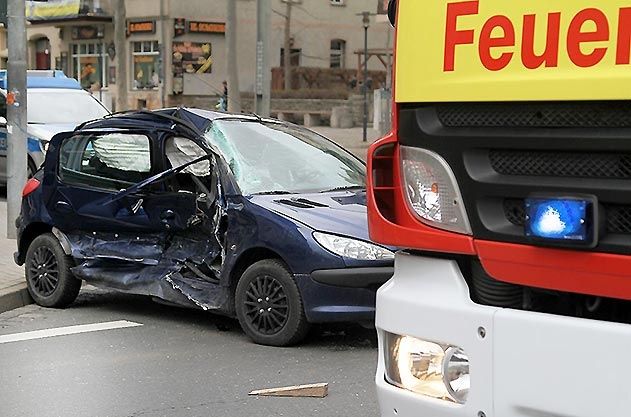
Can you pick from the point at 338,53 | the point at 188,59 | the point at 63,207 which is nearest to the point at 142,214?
the point at 63,207

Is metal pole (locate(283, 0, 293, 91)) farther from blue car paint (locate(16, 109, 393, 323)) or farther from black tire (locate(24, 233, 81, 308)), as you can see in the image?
blue car paint (locate(16, 109, 393, 323))

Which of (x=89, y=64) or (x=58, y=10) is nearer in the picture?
(x=58, y=10)

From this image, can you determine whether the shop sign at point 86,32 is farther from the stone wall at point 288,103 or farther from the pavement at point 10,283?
the pavement at point 10,283

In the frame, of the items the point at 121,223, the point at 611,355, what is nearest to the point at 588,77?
the point at 611,355

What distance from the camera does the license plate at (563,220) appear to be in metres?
2.86

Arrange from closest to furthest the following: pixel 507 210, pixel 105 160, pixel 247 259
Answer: pixel 507 210, pixel 247 259, pixel 105 160

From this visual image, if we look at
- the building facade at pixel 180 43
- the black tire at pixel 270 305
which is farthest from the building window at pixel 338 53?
the black tire at pixel 270 305

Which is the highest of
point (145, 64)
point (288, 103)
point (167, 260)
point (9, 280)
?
point (145, 64)

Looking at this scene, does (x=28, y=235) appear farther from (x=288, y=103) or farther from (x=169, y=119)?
(x=288, y=103)

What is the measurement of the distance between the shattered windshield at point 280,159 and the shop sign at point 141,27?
39.7 metres

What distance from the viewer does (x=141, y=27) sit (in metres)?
47.8

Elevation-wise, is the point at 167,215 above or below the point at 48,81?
below

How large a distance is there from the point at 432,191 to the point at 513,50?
0.52 metres

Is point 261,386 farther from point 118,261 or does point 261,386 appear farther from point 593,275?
point 593,275
